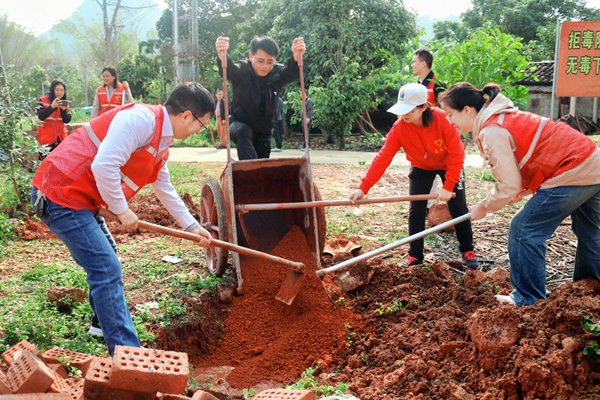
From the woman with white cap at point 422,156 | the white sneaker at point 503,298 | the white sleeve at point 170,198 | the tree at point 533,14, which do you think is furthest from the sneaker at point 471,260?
the tree at point 533,14

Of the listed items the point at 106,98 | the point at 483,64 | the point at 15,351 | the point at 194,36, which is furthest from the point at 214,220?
the point at 194,36

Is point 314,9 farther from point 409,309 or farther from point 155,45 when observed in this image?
point 155,45

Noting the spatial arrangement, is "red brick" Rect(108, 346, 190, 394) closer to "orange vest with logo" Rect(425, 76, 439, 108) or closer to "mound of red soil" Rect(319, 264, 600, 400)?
"mound of red soil" Rect(319, 264, 600, 400)

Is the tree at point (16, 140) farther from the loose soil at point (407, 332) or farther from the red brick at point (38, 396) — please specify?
the red brick at point (38, 396)

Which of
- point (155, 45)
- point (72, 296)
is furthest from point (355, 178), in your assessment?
point (155, 45)

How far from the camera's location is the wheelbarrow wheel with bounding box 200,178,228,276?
380 centimetres

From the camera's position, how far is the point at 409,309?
132 inches

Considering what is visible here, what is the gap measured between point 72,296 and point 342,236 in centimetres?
283

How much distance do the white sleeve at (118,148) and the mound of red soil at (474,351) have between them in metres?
1.64

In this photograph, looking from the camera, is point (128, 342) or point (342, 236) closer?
point (128, 342)

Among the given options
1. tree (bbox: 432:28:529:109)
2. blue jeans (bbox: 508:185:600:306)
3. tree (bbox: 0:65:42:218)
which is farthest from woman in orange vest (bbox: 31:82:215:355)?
tree (bbox: 432:28:529:109)

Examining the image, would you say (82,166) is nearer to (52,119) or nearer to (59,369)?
(59,369)

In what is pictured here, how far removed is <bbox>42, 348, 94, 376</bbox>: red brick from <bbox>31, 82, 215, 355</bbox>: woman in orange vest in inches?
6.7

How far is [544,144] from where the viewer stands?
9.36ft
